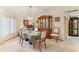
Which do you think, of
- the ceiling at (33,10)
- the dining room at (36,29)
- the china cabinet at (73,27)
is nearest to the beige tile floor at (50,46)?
the dining room at (36,29)

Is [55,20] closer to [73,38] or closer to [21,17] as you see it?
[73,38]

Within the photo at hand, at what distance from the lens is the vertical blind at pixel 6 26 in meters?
2.06

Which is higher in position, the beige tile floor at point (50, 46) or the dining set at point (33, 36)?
the dining set at point (33, 36)

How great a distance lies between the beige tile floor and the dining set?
0.08m

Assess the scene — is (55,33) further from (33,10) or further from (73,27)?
(33,10)

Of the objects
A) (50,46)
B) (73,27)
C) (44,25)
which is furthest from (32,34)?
(73,27)

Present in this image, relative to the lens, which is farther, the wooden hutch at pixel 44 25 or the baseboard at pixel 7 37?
the wooden hutch at pixel 44 25

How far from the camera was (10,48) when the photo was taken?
6.99 feet

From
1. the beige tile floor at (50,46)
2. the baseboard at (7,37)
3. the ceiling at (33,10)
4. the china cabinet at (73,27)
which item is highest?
the ceiling at (33,10)

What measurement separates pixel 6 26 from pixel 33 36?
0.58 m

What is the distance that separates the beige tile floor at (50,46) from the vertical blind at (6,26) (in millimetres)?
186

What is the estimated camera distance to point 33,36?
7.01 ft

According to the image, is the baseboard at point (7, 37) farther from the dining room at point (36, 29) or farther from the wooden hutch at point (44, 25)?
the wooden hutch at point (44, 25)
